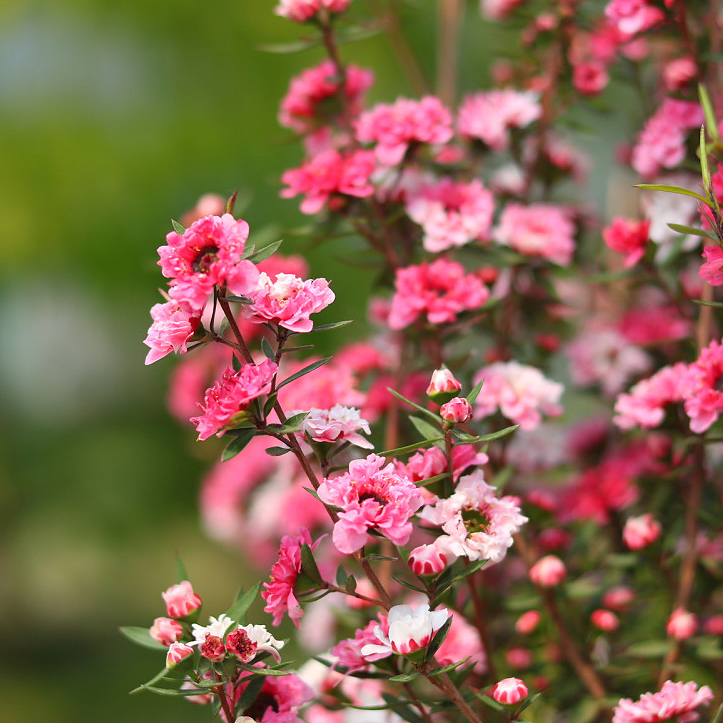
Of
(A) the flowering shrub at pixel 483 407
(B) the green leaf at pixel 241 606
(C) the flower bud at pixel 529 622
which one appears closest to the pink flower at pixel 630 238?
(A) the flowering shrub at pixel 483 407

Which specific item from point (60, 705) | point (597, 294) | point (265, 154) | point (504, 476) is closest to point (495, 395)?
point (504, 476)

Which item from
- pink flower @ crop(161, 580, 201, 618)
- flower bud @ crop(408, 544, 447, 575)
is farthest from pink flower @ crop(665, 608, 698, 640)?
pink flower @ crop(161, 580, 201, 618)

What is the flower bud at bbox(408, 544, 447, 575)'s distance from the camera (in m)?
0.40

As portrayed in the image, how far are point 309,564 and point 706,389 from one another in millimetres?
278

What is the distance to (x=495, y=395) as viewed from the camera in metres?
0.60

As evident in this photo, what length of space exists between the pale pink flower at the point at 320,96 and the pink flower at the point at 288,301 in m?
0.34

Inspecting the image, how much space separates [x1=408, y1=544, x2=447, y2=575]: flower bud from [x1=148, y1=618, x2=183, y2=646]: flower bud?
139 millimetres

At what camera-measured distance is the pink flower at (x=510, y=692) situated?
406 millimetres

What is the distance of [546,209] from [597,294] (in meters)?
0.27

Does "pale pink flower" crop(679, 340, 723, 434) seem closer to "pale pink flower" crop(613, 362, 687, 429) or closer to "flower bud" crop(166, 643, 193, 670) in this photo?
"pale pink flower" crop(613, 362, 687, 429)

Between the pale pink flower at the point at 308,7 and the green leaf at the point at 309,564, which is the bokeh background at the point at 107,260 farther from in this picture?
the green leaf at the point at 309,564

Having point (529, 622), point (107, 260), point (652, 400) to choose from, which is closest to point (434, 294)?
point (652, 400)

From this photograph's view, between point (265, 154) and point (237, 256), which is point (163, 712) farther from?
point (237, 256)

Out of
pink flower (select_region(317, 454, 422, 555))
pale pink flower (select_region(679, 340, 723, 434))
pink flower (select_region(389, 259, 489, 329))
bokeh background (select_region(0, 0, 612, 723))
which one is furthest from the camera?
bokeh background (select_region(0, 0, 612, 723))
